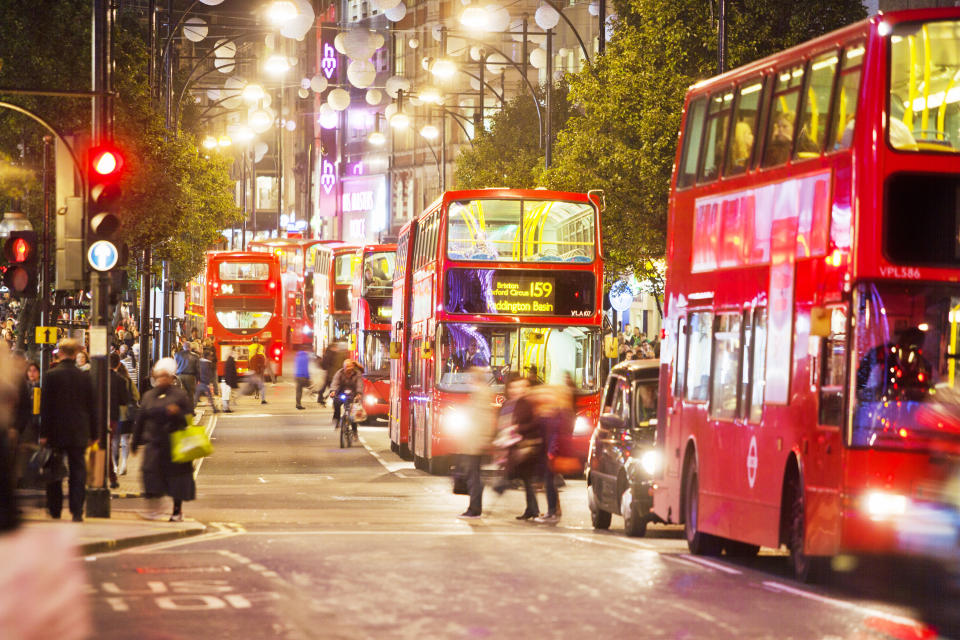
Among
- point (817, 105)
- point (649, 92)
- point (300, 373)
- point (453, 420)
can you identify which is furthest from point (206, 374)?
point (817, 105)

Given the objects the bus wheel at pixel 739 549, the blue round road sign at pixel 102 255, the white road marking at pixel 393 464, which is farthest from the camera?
the white road marking at pixel 393 464

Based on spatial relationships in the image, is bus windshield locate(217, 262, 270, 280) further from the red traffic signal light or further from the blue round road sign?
the blue round road sign

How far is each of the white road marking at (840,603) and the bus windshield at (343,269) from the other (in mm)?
44794

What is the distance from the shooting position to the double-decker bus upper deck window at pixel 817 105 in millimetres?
14055

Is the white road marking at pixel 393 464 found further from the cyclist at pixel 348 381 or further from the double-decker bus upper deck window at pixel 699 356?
the double-decker bus upper deck window at pixel 699 356

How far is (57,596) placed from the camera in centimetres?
487

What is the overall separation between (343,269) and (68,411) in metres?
41.0

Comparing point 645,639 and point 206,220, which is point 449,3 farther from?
point 645,639

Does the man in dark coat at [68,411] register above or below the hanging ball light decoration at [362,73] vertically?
below

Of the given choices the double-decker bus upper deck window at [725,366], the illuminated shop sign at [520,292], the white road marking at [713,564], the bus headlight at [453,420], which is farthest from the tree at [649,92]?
the white road marking at [713,564]

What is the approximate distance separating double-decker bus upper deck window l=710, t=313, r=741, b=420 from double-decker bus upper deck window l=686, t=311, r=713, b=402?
205 millimetres

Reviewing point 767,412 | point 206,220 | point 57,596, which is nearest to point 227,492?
point 767,412

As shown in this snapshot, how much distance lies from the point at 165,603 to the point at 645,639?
3296 mm

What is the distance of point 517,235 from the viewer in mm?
28375
